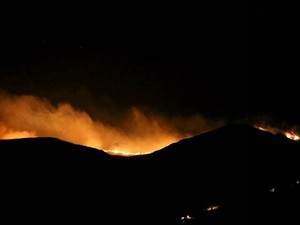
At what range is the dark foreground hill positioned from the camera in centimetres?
3431

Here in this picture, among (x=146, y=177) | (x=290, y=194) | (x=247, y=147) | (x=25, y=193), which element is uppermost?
(x=247, y=147)

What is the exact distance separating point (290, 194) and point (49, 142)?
1126 inches

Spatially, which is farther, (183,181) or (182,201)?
(183,181)

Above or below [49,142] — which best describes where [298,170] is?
below

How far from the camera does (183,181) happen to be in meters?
45.5

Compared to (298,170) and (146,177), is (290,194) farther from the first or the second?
(146,177)

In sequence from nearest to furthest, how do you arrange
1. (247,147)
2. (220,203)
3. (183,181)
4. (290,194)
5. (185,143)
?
(290,194), (220,203), (183,181), (247,147), (185,143)

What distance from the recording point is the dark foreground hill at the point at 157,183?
1351 inches

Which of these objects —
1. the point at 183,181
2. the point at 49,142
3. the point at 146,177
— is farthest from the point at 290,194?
the point at 49,142

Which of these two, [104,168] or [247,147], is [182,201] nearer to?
[104,168]

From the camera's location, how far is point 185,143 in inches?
2293

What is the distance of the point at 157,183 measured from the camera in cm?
4438

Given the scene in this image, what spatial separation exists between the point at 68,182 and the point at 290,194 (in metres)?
22.0

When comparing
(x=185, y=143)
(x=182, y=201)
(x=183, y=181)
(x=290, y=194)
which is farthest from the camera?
(x=185, y=143)
